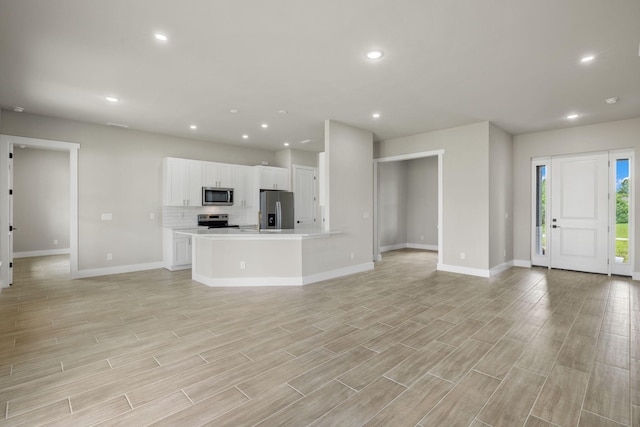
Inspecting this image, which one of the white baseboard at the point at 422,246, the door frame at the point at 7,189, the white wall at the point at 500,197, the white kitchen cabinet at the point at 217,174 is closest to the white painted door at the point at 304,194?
the white kitchen cabinet at the point at 217,174

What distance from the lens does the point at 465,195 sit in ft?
19.5

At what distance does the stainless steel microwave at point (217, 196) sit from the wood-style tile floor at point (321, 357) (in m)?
2.58

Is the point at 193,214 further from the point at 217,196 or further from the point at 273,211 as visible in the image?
the point at 273,211

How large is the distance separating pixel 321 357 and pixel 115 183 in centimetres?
560

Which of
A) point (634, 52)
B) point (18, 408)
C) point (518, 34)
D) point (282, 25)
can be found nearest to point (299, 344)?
point (18, 408)

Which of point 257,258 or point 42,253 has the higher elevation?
point 257,258

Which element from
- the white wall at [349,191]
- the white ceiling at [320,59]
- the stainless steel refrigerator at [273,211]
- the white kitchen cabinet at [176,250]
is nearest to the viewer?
the white ceiling at [320,59]

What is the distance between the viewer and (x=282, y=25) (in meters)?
2.70

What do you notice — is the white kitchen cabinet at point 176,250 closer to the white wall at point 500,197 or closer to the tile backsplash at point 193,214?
the tile backsplash at point 193,214

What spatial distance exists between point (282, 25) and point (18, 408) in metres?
3.38

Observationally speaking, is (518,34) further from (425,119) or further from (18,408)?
(18,408)

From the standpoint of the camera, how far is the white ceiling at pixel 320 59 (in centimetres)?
251

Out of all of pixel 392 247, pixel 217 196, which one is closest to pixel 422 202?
pixel 392 247

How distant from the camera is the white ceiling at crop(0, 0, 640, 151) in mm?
2508
